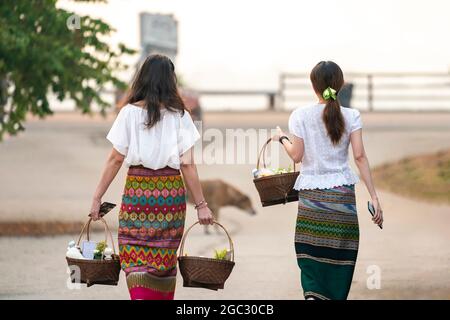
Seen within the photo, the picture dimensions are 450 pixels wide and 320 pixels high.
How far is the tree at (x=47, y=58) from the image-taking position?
53.1ft

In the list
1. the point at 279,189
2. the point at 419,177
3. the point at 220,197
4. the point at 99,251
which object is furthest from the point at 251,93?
the point at 99,251

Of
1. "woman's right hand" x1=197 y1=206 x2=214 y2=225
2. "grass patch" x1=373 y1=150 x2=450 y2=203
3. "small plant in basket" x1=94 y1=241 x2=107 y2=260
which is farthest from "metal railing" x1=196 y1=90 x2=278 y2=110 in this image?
"woman's right hand" x1=197 y1=206 x2=214 y2=225

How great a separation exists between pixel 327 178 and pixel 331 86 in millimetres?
569

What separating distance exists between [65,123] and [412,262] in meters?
21.1

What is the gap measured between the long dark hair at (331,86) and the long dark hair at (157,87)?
2.93 ft

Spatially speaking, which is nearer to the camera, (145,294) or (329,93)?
(145,294)

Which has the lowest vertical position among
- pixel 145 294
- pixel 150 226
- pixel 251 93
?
pixel 145 294

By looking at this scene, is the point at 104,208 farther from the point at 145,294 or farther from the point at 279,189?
the point at 279,189

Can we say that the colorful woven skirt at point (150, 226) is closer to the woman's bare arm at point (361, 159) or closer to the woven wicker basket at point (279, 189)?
the woven wicker basket at point (279, 189)

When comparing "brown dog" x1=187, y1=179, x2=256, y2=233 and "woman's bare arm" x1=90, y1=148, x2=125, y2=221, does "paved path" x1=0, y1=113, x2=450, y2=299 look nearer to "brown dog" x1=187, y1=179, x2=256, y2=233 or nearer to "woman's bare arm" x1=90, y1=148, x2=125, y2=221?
"brown dog" x1=187, y1=179, x2=256, y2=233

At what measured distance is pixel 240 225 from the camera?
17.5 m

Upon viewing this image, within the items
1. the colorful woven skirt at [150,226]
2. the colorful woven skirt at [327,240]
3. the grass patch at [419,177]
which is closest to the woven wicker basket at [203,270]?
the colorful woven skirt at [150,226]

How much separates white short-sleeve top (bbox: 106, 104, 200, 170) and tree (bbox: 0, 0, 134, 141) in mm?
8283

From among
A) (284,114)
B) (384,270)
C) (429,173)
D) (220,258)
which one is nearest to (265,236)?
(384,270)
